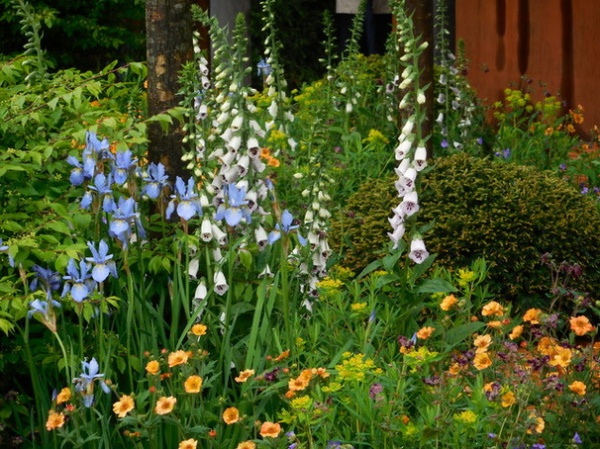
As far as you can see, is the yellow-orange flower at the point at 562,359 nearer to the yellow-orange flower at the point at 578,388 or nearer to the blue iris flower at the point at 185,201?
the yellow-orange flower at the point at 578,388

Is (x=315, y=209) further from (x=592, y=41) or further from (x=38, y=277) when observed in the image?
(x=592, y=41)

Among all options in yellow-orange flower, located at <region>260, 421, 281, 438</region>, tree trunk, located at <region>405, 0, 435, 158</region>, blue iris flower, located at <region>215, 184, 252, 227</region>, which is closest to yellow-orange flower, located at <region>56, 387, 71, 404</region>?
yellow-orange flower, located at <region>260, 421, 281, 438</region>

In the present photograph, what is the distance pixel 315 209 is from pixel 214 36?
0.93 m

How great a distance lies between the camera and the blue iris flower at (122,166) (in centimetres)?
458

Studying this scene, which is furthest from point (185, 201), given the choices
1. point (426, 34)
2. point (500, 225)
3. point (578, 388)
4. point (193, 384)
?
point (426, 34)

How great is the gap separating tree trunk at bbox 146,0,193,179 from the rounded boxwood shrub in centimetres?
Result: 91

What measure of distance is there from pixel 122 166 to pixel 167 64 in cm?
137

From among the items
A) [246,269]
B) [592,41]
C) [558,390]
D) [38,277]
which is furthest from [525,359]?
[592,41]

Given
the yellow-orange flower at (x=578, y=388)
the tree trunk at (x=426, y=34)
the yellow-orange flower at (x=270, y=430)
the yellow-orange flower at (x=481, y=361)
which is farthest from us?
the tree trunk at (x=426, y=34)

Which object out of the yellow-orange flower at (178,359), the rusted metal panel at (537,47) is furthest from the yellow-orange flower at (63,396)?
the rusted metal panel at (537,47)

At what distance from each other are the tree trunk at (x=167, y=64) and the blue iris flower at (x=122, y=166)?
120cm

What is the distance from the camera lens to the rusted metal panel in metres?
9.47

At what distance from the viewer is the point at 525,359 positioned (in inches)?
173

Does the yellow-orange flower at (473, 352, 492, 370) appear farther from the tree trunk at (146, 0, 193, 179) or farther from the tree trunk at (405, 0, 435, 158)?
the tree trunk at (405, 0, 435, 158)
